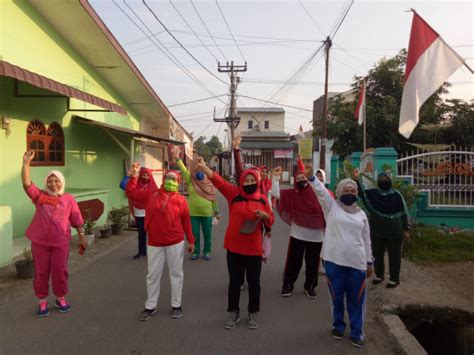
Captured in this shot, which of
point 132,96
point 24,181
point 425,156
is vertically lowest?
point 24,181

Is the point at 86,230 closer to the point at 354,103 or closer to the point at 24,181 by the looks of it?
the point at 24,181

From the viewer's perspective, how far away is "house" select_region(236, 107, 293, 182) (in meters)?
33.2

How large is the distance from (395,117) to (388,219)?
1089cm

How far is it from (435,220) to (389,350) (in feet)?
20.4

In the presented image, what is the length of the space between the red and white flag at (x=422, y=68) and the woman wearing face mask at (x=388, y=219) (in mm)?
856

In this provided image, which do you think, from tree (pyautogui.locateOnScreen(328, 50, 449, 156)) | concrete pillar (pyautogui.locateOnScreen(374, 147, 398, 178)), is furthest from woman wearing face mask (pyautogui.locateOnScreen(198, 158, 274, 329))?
tree (pyautogui.locateOnScreen(328, 50, 449, 156))

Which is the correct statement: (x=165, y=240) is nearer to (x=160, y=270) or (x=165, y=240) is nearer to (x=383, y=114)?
(x=160, y=270)

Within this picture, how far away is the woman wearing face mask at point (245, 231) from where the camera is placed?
3797 mm

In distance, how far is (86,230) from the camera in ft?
24.7

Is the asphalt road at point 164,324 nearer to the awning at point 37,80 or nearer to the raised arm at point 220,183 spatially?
the raised arm at point 220,183

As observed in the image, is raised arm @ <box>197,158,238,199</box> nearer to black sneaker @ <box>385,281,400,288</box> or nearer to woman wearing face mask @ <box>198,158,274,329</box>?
woman wearing face mask @ <box>198,158,274,329</box>

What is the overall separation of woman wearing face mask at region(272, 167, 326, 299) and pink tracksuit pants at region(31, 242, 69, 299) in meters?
2.70

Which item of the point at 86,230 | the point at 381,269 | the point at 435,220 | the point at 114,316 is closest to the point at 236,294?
the point at 114,316

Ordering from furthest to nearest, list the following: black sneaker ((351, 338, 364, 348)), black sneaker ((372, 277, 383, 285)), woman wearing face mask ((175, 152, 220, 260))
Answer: woman wearing face mask ((175, 152, 220, 260))
black sneaker ((372, 277, 383, 285))
black sneaker ((351, 338, 364, 348))
